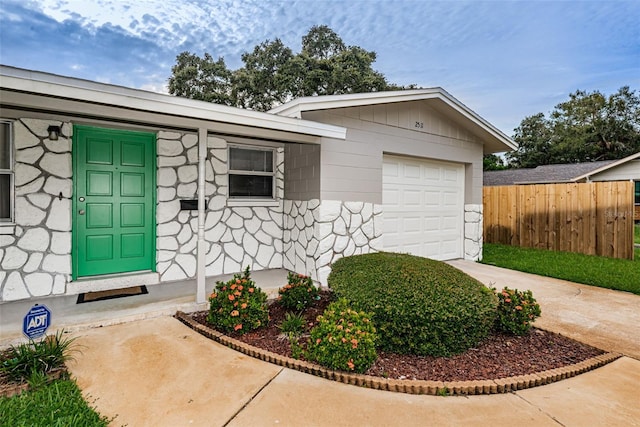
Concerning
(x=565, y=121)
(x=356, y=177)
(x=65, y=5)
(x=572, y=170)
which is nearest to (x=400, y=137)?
(x=356, y=177)

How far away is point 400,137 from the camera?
21.1 feet

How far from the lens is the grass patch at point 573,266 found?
235 inches

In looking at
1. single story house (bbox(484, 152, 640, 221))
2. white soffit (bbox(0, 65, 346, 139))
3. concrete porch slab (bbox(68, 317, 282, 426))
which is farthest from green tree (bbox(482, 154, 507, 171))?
concrete porch slab (bbox(68, 317, 282, 426))

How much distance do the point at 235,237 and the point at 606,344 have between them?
508cm

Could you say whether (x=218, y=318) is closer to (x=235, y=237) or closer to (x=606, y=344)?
(x=235, y=237)

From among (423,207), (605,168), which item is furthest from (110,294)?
(605,168)

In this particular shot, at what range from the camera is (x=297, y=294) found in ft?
13.8

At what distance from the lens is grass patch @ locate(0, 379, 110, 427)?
2043 mm

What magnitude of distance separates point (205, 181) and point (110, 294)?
80.8 inches

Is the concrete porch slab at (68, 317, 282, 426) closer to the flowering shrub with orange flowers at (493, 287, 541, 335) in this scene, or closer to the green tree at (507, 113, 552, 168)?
the flowering shrub with orange flowers at (493, 287, 541, 335)

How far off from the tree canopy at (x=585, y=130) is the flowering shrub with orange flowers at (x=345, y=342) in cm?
3158

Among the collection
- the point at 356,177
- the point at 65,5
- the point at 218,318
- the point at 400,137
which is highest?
the point at 65,5

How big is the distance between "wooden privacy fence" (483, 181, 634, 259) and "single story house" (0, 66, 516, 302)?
262cm

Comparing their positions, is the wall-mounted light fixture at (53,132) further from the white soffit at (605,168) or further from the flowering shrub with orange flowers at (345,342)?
the white soffit at (605,168)
